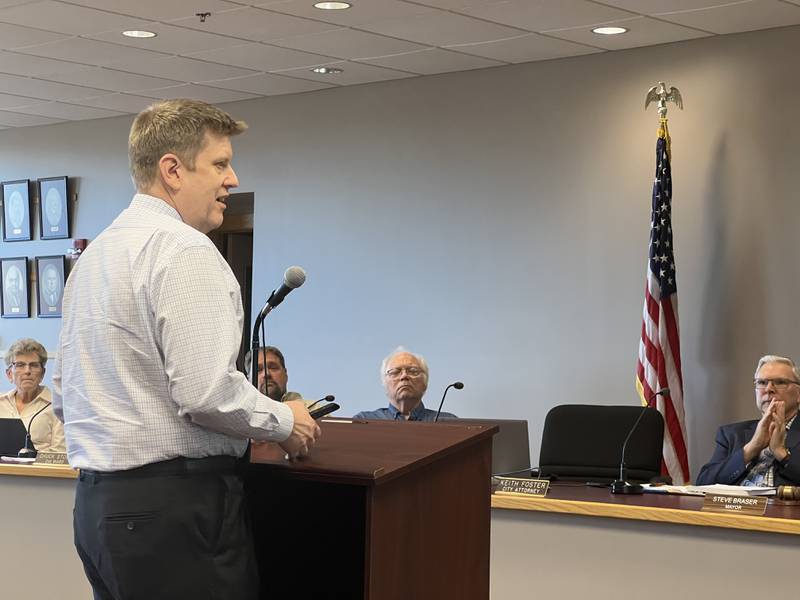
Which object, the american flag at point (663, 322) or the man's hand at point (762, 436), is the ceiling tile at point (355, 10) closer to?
the american flag at point (663, 322)

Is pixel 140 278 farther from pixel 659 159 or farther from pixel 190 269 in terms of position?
pixel 659 159

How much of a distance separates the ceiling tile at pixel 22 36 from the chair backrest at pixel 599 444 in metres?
3.37

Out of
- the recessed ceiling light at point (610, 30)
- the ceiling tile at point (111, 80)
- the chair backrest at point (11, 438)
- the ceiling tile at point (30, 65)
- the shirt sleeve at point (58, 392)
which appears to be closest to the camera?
the shirt sleeve at point (58, 392)

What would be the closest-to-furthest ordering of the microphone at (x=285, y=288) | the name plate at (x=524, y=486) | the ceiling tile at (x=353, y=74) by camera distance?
the microphone at (x=285, y=288) → the name plate at (x=524, y=486) → the ceiling tile at (x=353, y=74)

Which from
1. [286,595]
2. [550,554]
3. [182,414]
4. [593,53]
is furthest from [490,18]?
[182,414]

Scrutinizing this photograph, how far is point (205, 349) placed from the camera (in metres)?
1.96

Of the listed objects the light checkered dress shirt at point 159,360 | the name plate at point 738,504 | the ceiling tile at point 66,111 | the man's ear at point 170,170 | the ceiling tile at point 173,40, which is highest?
the ceiling tile at point 173,40

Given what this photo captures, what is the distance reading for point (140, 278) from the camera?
2029mm

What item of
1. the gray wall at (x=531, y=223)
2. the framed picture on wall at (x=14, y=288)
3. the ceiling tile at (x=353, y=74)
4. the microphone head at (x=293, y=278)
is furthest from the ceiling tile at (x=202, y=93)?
the microphone head at (x=293, y=278)

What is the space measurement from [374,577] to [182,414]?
438mm

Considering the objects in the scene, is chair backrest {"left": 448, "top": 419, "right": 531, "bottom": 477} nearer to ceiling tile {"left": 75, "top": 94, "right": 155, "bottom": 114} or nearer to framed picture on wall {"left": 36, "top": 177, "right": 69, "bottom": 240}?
ceiling tile {"left": 75, "top": 94, "right": 155, "bottom": 114}

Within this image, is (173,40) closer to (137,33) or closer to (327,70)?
(137,33)

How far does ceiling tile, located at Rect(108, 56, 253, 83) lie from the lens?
6945mm

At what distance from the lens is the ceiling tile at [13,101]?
816 cm
